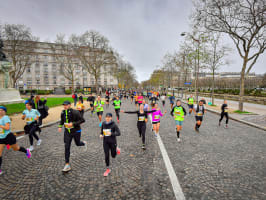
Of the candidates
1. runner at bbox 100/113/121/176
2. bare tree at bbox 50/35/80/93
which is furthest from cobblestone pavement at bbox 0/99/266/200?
bare tree at bbox 50/35/80/93

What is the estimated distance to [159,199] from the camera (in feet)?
9.34

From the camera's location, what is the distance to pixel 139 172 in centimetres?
374

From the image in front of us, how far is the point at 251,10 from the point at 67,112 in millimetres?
14700

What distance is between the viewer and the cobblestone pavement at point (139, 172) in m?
3.03

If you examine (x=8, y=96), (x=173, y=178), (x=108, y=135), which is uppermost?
(x=8, y=96)

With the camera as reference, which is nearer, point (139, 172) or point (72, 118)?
point (139, 172)

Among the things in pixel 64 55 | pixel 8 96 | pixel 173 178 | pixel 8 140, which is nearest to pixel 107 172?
pixel 173 178

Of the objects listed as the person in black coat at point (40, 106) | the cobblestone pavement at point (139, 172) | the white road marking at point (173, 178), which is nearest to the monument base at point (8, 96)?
the person in black coat at point (40, 106)

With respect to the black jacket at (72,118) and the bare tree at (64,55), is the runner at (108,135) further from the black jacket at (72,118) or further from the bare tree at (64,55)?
the bare tree at (64,55)

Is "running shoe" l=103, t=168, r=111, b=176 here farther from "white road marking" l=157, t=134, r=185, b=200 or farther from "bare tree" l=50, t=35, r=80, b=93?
"bare tree" l=50, t=35, r=80, b=93

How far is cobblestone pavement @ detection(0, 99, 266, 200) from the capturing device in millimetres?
3025

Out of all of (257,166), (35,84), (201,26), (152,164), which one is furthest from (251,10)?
(35,84)

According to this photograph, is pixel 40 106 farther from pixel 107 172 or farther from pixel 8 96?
pixel 8 96

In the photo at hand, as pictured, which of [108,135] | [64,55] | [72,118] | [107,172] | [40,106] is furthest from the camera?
[64,55]
